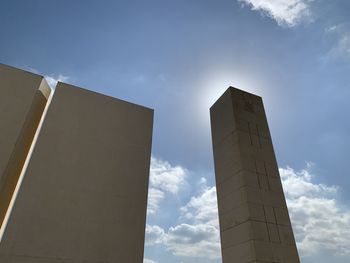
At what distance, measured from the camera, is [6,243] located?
7988 mm

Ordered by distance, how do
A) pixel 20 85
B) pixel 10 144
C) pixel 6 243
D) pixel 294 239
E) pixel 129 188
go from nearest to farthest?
pixel 6 243, pixel 294 239, pixel 10 144, pixel 129 188, pixel 20 85

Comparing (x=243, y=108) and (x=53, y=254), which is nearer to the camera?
(x=53, y=254)

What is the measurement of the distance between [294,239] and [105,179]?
6.98m

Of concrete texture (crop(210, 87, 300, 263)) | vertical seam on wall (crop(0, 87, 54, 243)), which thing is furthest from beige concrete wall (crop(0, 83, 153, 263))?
concrete texture (crop(210, 87, 300, 263))

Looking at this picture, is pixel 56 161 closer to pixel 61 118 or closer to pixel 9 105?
pixel 61 118

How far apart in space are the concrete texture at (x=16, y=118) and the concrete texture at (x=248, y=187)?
758 centimetres

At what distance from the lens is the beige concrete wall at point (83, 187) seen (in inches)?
335

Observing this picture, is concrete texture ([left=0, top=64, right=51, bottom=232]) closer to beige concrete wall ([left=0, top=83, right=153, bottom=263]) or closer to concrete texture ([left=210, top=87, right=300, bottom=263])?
beige concrete wall ([left=0, top=83, right=153, bottom=263])

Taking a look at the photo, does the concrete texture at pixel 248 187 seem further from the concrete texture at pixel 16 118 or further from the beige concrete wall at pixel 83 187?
the concrete texture at pixel 16 118

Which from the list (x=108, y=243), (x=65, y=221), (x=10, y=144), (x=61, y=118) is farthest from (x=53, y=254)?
(x=61, y=118)

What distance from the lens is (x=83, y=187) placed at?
32.8 feet

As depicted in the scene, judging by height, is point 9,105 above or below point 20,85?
below

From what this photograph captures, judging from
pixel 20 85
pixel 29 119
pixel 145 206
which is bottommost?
pixel 145 206

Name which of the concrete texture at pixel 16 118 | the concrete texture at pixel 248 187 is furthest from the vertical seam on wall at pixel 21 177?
the concrete texture at pixel 248 187
